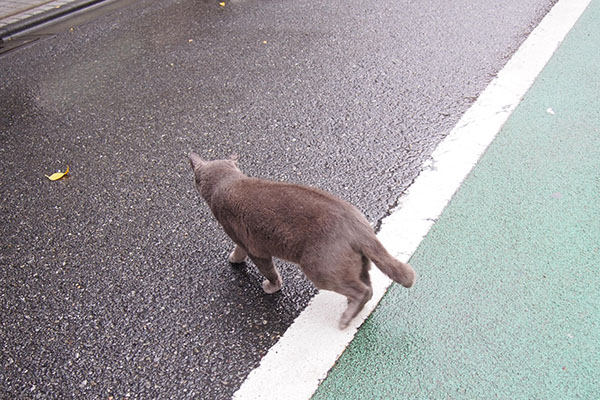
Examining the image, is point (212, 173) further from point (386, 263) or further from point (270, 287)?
point (386, 263)

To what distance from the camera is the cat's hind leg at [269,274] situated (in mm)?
2520

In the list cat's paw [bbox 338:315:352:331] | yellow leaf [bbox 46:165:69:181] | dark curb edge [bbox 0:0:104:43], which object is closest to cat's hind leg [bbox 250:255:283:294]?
cat's paw [bbox 338:315:352:331]

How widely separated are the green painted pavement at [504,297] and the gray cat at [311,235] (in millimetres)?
282

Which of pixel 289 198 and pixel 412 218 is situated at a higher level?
pixel 289 198

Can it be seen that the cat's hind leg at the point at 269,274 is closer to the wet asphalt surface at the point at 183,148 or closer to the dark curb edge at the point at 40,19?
the wet asphalt surface at the point at 183,148

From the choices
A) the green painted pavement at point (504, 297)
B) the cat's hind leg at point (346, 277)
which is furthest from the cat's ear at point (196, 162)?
the green painted pavement at point (504, 297)

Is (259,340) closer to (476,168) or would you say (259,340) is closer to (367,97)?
(476,168)

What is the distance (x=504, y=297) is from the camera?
2.46 metres

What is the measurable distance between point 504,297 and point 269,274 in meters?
1.15

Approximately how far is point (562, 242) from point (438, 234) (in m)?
0.64

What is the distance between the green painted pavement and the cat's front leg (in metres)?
0.78

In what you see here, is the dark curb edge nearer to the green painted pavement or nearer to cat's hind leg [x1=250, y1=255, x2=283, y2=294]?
cat's hind leg [x1=250, y1=255, x2=283, y2=294]

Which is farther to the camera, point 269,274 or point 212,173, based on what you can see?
point 212,173

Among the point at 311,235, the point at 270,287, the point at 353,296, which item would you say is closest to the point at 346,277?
the point at 353,296
